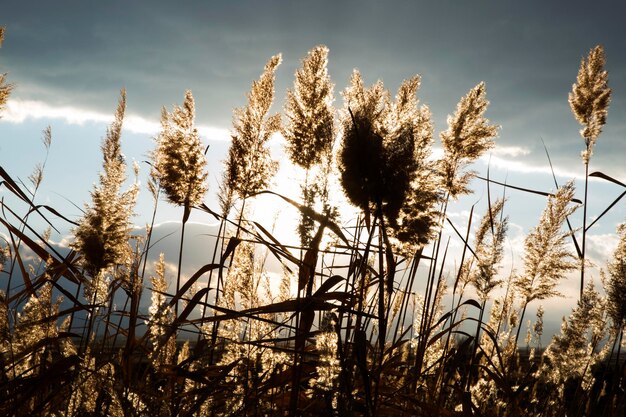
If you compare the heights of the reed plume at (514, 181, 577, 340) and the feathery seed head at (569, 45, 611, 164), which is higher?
the feathery seed head at (569, 45, 611, 164)

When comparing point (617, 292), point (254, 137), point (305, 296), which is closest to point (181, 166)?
point (254, 137)

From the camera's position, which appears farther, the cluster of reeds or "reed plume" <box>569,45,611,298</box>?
"reed plume" <box>569,45,611,298</box>

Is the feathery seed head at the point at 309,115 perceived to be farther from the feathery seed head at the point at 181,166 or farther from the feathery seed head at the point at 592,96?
the feathery seed head at the point at 592,96

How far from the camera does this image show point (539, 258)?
4617mm

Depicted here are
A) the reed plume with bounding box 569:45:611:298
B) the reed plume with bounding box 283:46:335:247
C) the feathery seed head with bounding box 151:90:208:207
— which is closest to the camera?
the reed plume with bounding box 283:46:335:247

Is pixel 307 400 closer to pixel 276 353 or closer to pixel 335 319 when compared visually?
pixel 276 353

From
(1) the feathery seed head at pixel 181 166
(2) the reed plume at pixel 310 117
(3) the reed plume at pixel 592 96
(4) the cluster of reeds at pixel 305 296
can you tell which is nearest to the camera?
(4) the cluster of reeds at pixel 305 296

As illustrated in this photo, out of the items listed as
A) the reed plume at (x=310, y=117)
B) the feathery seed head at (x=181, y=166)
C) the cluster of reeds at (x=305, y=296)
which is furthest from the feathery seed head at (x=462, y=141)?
the feathery seed head at (x=181, y=166)

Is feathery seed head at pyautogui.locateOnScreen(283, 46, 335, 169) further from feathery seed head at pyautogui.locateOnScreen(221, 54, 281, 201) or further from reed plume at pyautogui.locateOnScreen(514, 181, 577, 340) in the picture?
reed plume at pyautogui.locateOnScreen(514, 181, 577, 340)

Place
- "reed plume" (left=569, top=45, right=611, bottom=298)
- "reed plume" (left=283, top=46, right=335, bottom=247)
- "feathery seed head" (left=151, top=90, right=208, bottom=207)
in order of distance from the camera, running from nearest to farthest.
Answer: "reed plume" (left=283, top=46, right=335, bottom=247), "feathery seed head" (left=151, top=90, right=208, bottom=207), "reed plume" (left=569, top=45, right=611, bottom=298)

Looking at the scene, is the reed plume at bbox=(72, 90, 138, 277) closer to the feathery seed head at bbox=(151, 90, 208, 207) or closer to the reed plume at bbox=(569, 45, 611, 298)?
the feathery seed head at bbox=(151, 90, 208, 207)

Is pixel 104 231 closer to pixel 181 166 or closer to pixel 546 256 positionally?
pixel 181 166

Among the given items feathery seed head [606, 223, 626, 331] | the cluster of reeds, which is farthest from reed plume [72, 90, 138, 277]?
feathery seed head [606, 223, 626, 331]

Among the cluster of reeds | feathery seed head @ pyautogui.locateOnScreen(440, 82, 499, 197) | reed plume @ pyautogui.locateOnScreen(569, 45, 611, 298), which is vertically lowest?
the cluster of reeds
